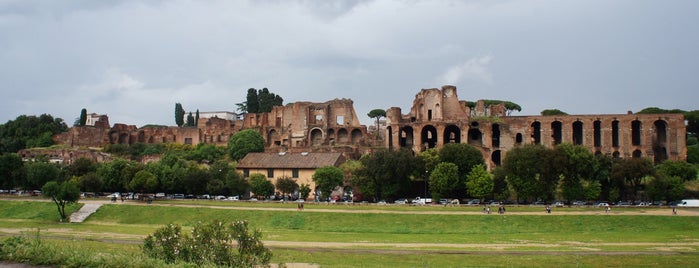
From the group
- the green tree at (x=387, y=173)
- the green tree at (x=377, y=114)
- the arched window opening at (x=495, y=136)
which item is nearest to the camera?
the green tree at (x=387, y=173)

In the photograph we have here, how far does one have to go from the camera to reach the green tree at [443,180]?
57.0m

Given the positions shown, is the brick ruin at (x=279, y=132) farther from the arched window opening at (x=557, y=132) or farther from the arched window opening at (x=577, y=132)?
the arched window opening at (x=577, y=132)

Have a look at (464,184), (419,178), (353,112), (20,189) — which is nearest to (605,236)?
(464,184)

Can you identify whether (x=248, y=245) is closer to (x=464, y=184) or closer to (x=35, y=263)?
(x=35, y=263)

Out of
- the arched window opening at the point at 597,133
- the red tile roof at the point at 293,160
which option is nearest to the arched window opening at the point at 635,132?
the arched window opening at the point at 597,133

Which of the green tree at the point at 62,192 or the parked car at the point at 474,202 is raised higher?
the green tree at the point at 62,192

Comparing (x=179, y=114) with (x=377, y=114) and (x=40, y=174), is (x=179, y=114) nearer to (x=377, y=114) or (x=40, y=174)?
(x=377, y=114)

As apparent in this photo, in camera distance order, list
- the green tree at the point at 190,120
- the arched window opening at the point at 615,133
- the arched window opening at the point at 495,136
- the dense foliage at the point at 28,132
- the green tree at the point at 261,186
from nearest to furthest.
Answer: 1. the green tree at the point at 261,186
2. the arched window opening at the point at 615,133
3. the arched window opening at the point at 495,136
4. the dense foliage at the point at 28,132
5. the green tree at the point at 190,120

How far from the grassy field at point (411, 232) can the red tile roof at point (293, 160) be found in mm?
11898

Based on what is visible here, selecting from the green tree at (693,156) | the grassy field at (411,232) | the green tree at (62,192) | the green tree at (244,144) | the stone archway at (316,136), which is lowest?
the grassy field at (411,232)

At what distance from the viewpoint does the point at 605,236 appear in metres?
38.0

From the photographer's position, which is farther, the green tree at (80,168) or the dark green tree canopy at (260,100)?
the dark green tree canopy at (260,100)

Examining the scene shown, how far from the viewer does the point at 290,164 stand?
226ft

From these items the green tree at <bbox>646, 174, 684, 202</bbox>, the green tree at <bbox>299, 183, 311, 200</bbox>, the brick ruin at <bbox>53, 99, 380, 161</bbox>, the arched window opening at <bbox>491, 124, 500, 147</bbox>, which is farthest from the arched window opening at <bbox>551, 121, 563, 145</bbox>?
the green tree at <bbox>299, 183, 311, 200</bbox>
